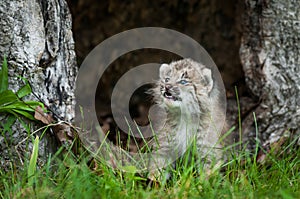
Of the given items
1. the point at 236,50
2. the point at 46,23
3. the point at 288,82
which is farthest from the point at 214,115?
the point at 236,50

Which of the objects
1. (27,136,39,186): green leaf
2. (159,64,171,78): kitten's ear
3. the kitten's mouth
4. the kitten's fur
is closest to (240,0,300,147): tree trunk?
the kitten's fur

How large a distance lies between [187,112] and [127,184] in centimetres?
104

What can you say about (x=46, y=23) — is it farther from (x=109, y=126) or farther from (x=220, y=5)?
(x=220, y=5)

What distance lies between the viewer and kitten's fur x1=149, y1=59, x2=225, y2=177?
11.9ft

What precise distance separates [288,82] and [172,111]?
39.0 inches

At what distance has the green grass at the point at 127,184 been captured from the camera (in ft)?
8.44

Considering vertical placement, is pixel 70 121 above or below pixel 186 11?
below

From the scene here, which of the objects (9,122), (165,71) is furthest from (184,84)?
(9,122)

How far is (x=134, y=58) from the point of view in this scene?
5.82 metres

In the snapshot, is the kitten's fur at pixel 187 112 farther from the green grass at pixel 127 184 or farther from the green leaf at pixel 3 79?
the green leaf at pixel 3 79

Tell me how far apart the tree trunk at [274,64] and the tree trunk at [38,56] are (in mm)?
1548

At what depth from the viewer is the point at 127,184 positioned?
9.14ft

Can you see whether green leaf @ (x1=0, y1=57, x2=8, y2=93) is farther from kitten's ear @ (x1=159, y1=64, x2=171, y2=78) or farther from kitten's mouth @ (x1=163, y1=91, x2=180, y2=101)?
kitten's ear @ (x1=159, y1=64, x2=171, y2=78)

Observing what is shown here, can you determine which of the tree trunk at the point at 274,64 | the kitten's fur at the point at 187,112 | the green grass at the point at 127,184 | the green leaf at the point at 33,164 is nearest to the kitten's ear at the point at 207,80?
the kitten's fur at the point at 187,112
